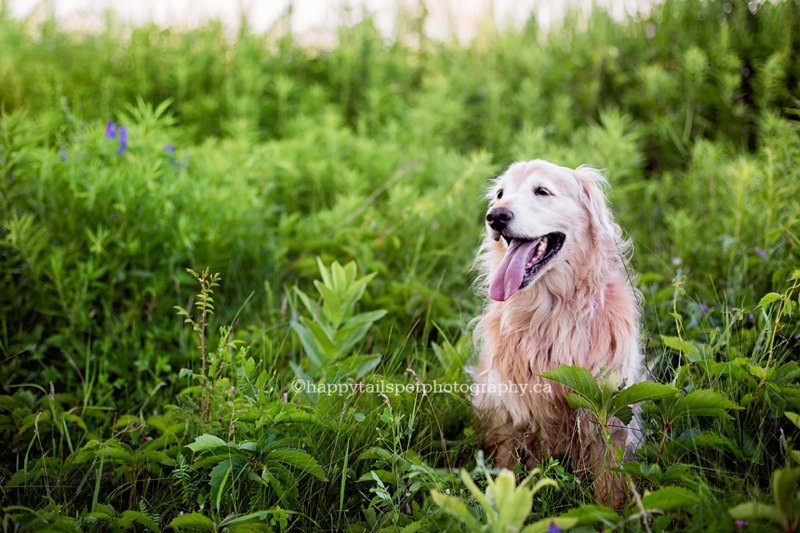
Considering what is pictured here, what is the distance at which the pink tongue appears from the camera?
249 centimetres

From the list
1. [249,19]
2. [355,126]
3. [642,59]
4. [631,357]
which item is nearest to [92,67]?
[249,19]

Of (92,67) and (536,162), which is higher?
(92,67)

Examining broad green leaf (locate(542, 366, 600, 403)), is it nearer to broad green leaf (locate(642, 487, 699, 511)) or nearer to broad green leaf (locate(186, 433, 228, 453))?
broad green leaf (locate(642, 487, 699, 511))

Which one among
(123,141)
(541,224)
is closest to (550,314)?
(541,224)

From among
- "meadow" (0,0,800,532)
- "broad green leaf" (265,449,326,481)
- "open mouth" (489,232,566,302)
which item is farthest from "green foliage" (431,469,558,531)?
"open mouth" (489,232,566,302)

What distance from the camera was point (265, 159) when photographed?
14.3 feet

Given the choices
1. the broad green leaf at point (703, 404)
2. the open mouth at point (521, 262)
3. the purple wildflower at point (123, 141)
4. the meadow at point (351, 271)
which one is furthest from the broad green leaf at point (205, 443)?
the purple wildflower at point (123, 141)

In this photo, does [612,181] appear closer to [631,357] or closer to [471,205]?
[471,205]

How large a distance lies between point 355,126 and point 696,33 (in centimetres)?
329

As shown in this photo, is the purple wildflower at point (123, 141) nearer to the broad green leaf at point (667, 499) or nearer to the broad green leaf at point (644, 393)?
the broad green leaf at point (644, 393)

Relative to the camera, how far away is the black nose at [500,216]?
2457 millimetres

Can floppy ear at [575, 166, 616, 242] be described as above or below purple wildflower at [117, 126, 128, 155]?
below

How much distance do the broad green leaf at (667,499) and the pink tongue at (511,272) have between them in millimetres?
971

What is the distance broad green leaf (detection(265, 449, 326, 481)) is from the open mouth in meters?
0.93
